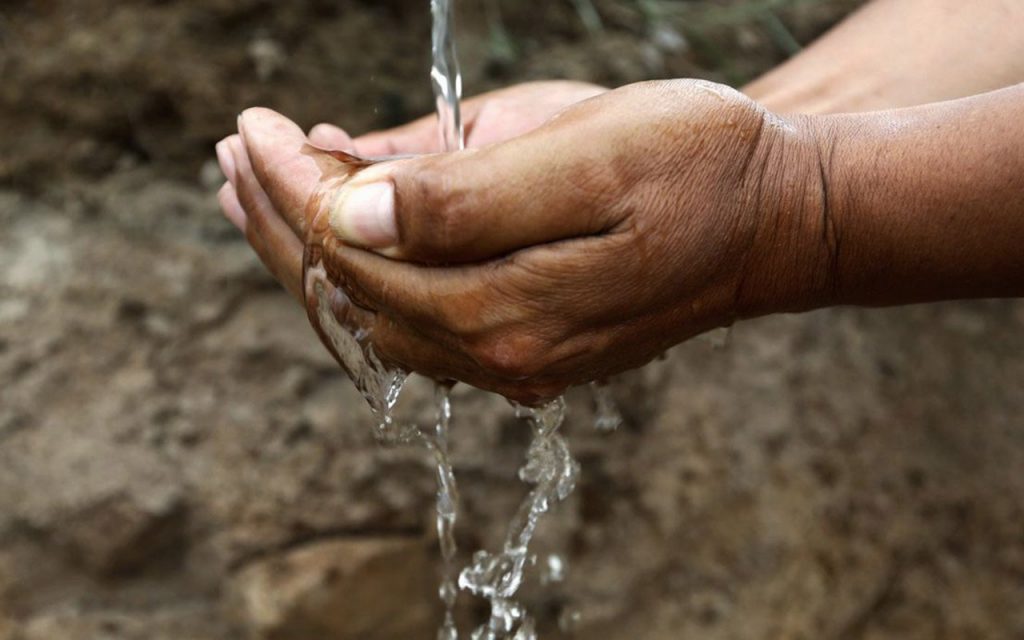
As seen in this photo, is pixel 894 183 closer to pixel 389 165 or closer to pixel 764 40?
pixel 389 165

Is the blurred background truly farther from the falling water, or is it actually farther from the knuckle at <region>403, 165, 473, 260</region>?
the knuckle at <region>403, 165, 473, 260</region>

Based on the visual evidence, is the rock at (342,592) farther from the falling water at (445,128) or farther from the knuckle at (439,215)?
the knuckle at (439,215)

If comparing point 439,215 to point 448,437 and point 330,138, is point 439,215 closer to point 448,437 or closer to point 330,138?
point 330,138

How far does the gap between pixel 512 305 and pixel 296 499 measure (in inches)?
32.1

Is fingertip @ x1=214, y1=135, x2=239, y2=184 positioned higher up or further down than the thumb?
further down

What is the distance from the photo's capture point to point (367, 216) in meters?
0.79

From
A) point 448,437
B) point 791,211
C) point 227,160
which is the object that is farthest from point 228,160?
point 448,437

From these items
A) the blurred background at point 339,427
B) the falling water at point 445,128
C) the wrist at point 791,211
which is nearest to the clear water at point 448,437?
the falling water at point 445,128

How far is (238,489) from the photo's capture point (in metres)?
1.48

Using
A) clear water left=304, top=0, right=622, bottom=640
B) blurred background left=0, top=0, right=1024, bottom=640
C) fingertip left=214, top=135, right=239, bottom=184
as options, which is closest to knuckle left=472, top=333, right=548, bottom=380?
clear water left=304, top=0, right=622, bottom=640

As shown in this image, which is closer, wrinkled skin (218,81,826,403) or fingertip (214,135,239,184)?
wrinkled skin (218,81,826,403)

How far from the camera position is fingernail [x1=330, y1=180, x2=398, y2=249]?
0.78m

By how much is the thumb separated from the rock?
85cm

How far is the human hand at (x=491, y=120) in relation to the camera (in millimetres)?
1211
